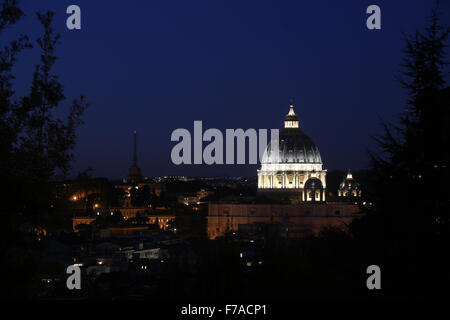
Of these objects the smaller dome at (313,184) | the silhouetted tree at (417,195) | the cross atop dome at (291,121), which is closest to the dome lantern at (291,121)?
the cross atop dome at (291,121)

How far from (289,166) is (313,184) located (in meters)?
10.3

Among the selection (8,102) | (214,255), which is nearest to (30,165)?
(8,102)

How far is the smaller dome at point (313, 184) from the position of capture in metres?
97.2

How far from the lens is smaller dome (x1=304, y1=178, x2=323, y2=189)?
9719 centimetres

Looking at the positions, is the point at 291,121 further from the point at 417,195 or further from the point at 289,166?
the point at 417,195

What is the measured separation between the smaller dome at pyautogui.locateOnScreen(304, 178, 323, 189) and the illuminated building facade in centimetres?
382

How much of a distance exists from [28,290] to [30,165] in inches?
44.4

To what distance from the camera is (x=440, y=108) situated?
Answer: 10.4 meters

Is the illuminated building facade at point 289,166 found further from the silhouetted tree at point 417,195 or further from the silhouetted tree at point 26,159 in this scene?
the silhouetted tree at point 26,159

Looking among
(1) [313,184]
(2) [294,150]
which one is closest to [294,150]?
(2) [294,150]

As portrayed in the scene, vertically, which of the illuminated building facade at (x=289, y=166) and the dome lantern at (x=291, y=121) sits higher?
the dome lantern at (x=291, y=121)

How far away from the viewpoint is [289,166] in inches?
4237

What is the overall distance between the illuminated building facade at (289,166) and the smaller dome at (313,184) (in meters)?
3.82
